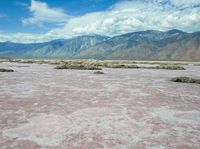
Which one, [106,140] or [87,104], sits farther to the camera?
[87,104]

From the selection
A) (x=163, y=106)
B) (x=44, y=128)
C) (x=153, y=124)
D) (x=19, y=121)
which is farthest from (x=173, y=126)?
(x=19, y=121)

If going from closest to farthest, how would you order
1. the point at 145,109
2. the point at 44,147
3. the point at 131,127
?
the point at 44,147 < the point at 131,127 < the point at 145,109

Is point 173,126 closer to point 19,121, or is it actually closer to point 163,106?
point 163,106

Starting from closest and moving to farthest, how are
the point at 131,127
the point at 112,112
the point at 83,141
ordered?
the point at 83,141, the point at 131,127, the point at 112,112

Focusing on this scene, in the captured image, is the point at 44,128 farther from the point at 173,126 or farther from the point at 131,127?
the point at 173,126

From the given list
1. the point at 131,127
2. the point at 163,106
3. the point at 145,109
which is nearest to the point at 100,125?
the point at 131,127

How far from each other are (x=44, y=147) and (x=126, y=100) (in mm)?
6454

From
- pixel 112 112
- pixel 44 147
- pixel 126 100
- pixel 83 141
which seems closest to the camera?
pixel 44 147

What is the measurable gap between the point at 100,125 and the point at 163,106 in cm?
409

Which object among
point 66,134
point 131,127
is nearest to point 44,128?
point 66,134

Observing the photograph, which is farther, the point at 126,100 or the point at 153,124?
the point at 126,100

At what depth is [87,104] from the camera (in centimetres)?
1080

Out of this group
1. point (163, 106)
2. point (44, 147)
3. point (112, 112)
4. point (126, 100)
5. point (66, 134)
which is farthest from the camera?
point (126, 100)

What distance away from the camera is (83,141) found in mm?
6383
